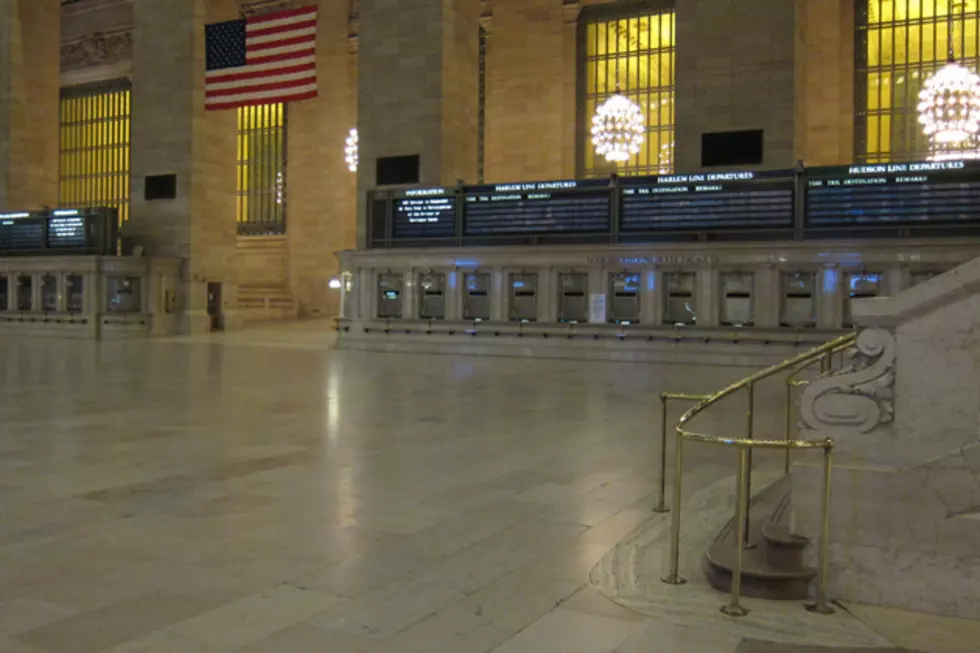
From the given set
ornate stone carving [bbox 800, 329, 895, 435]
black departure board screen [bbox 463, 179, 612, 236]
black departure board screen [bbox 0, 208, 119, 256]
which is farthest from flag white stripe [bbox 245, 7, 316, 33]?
ornate stone carving [bbox 800, 329, 895, 435]

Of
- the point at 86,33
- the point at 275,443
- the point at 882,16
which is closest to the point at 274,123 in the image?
the point at 86,33

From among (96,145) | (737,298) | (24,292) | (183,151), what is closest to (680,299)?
(737,298)

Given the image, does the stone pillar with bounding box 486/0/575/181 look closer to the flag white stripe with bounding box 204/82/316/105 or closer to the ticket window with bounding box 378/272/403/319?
the flag white stripe with bounding box 204/82/316/105

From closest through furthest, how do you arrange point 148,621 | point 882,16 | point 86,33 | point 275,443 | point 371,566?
point 148,621
point 371,566
point 275,443
point 882,16
point 86,33

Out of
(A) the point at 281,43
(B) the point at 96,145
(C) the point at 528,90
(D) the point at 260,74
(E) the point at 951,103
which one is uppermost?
(C) the point at 528,90

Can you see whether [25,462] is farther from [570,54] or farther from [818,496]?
[570,54]

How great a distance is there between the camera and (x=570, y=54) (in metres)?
35.5

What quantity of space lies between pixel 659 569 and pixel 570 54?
1294 inches

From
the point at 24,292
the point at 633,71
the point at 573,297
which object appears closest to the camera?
the point at 573,297

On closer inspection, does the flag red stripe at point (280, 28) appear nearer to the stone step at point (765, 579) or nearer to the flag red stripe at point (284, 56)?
the flag red stripe at point (284, 56)

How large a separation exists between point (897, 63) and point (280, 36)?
20.4m

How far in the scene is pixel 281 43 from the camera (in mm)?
23406

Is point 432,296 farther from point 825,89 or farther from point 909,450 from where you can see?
point 909,450

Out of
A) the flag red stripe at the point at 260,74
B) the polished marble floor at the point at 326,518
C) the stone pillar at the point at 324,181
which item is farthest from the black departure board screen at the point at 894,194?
the stone pillar at the point at 324,181
